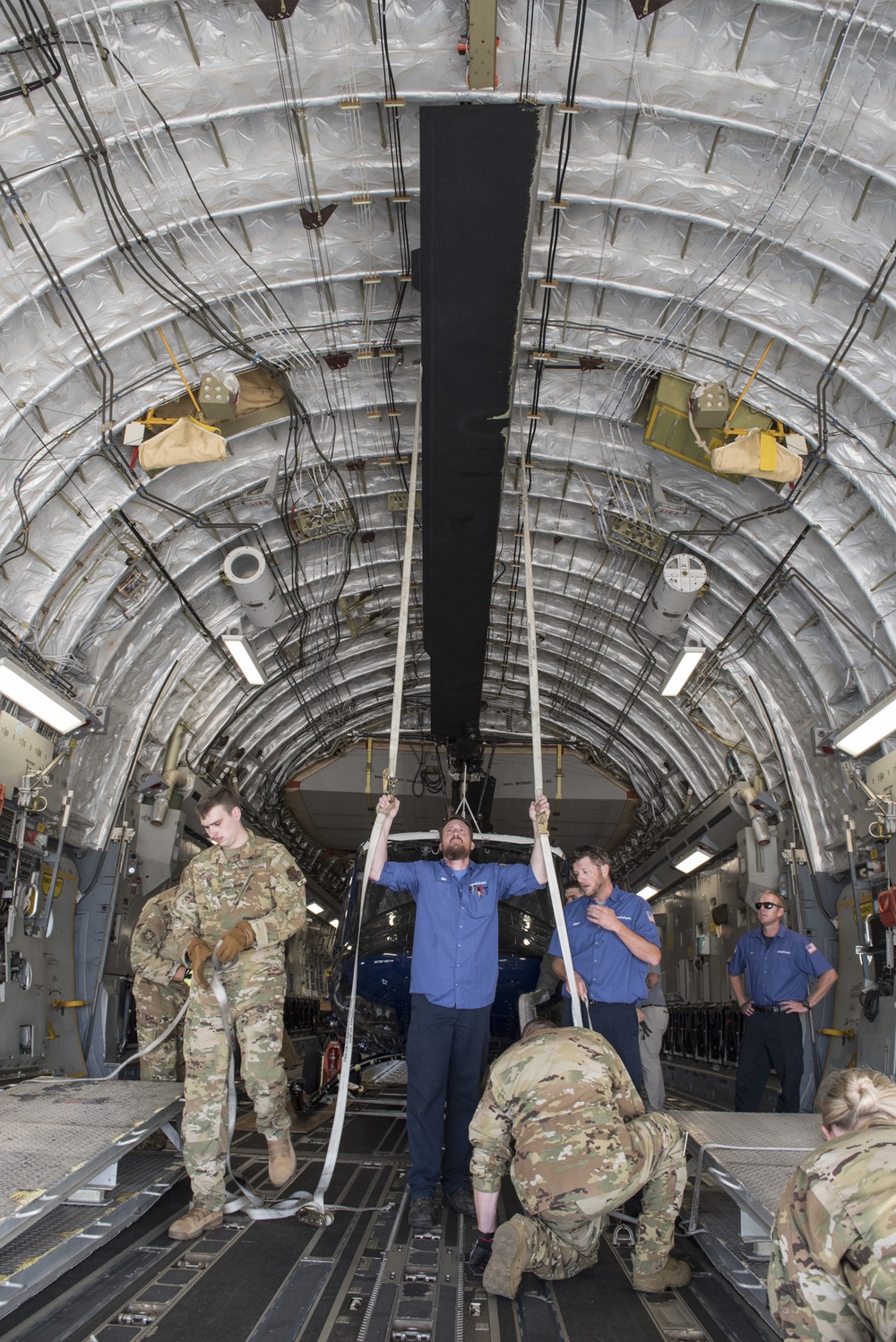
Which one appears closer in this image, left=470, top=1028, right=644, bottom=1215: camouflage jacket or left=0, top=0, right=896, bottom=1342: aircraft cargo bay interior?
left=470, top=1028, right=644, bottom=1215: camouflage jacket

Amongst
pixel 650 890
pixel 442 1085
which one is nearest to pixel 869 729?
pixel 442 1085

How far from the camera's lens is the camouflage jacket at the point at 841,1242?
2.24m

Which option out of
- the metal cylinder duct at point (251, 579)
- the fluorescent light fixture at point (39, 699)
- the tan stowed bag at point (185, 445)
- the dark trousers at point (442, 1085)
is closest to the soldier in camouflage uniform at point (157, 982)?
the fluorescent light fixture at point (39, 699)

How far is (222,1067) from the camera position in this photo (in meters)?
4.60

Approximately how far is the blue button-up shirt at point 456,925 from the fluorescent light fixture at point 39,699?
146 inches

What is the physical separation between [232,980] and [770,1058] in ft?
14.0

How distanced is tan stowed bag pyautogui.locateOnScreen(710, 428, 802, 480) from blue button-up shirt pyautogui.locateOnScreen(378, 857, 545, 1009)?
12.2ft

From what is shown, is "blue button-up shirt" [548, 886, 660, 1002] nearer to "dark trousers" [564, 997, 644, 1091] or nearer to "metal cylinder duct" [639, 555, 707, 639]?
"dark trousers" [564, 997, 644, 1091]

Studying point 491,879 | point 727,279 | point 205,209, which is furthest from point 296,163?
point 491,879

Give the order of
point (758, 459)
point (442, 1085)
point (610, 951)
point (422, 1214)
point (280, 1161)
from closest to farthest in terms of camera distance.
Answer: point (422, 1214) < point (442, 1085) < point (280, 1161) < point (610, 951) < point (758, 459)

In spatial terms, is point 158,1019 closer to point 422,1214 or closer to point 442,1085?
point 442,1085

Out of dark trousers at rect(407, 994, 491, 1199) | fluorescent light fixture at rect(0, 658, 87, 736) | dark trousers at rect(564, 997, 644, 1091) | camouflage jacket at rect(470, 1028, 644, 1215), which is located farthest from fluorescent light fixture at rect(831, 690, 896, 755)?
fluorescent light fixture at rect(0, 658, 87, 736)

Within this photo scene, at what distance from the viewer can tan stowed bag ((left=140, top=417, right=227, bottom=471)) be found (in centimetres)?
719

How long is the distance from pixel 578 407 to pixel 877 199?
2911mm
